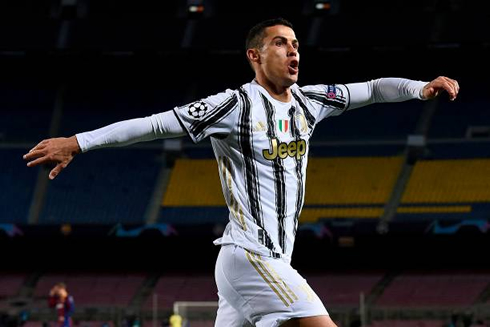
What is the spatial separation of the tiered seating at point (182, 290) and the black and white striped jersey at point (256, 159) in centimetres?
1918

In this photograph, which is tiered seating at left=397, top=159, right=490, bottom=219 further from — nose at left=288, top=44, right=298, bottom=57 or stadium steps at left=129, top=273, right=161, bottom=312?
nose at left=288, top=44, right=298, bottom=57

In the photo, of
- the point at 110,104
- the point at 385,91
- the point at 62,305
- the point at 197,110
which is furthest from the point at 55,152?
the point at 110,104

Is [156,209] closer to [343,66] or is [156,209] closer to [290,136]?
[343,66]

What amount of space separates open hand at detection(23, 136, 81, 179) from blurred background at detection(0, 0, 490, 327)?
19.4 metres

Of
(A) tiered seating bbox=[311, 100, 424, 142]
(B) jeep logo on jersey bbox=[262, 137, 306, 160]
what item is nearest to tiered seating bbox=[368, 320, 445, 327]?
(A) tiered seating bbox=[311, 100, 424, 142]

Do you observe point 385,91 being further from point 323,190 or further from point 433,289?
point 323,190

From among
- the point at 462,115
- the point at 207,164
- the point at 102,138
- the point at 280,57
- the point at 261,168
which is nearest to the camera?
the point at 102,138

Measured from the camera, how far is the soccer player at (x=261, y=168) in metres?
5.56

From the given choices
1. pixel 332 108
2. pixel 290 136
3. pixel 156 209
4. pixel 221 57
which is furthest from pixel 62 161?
pixel 221 57

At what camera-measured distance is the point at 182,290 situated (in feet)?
87.3

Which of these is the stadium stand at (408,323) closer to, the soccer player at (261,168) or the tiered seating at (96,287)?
Answer: the tiered seating at (96,287)

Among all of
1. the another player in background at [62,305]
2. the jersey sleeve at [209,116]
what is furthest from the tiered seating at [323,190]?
the jersey sleeve at [209,116]

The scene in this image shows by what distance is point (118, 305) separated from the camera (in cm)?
2522

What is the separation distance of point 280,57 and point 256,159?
648 mm
